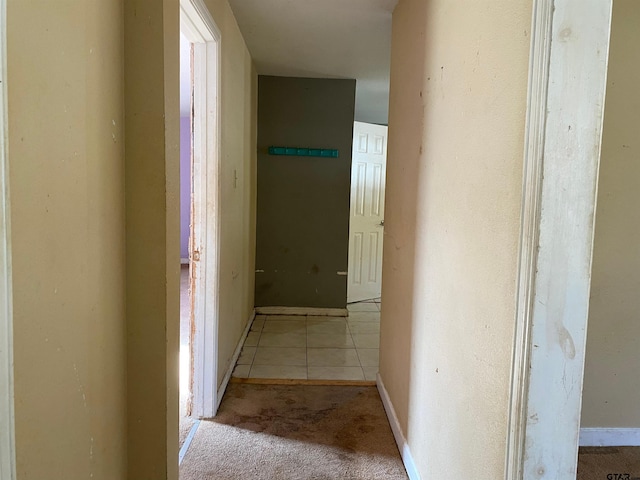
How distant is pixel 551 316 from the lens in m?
0.92

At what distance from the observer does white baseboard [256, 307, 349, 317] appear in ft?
13.8

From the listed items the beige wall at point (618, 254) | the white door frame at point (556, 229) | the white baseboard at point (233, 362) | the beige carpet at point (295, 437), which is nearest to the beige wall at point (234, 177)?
the white baseboard at point (233, 362)

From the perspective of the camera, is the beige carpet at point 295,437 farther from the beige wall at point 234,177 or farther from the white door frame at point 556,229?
the white door frame at point 556,229

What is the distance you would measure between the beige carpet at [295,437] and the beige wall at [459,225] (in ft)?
0.73

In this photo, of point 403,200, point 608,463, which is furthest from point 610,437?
point 403,200

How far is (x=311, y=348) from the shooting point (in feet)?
10.9

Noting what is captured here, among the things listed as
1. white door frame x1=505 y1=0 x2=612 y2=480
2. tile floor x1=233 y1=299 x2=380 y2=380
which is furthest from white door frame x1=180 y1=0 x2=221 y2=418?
white door frame x1=505 y1=0 x2=612 y2=480

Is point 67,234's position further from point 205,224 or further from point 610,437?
point 610,437

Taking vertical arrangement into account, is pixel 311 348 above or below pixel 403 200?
below

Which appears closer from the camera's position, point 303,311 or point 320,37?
point 320,37

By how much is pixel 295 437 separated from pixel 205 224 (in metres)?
1.20

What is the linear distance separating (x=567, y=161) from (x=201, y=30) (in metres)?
1.72

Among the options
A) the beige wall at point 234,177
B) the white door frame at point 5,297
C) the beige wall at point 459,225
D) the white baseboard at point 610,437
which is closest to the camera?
the white door frame at point 5,297

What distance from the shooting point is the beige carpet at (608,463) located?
1828mm
